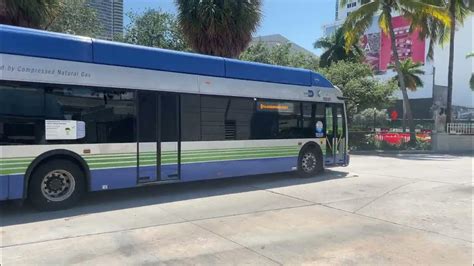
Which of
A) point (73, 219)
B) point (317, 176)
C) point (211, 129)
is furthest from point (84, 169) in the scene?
point (317, 176)

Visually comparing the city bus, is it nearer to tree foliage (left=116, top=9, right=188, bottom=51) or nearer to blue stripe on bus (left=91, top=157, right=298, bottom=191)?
blue stripe on bus (left=91, top=157, right=298, bottom=191)

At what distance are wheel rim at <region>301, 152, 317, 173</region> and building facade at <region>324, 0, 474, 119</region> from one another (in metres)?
69.4

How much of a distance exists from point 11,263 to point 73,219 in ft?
7.48

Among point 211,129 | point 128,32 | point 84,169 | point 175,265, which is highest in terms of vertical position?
point 128,32

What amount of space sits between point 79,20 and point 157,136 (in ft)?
51.0

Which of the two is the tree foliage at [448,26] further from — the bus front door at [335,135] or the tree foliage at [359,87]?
the bus front door at [335,135]

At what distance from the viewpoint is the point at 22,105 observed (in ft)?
25.5

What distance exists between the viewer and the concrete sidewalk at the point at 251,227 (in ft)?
19.5

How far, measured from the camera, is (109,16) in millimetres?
25031

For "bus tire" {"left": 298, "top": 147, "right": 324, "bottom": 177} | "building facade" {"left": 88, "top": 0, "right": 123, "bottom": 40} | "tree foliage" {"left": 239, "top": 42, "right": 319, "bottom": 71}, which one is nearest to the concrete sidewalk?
"bus tire" {"left": 298, "top": 147, "right": 324, "bottom": 177}

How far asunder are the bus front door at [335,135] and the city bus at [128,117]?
3.96ft

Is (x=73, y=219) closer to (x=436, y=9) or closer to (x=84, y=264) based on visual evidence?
(x=84, y=264)

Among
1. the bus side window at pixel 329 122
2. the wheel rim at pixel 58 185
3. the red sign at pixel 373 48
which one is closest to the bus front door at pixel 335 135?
the bus side window at pixel 329 122

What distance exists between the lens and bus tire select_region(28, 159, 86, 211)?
8102 mm
